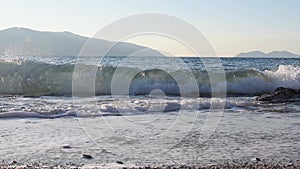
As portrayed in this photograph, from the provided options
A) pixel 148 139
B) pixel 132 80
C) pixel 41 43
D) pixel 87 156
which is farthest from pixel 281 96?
pixel 41 43

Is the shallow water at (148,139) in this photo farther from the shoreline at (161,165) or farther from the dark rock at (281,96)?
the dark rock at (281,96)

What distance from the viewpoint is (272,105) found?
523 inches

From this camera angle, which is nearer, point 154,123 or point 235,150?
point 235,150

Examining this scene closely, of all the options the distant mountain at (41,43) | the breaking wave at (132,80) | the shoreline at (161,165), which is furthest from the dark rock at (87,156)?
the distant mountain at (41,43)

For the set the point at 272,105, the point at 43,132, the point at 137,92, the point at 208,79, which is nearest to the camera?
the point at 43,132

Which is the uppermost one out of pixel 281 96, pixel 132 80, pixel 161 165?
pixel 132 80

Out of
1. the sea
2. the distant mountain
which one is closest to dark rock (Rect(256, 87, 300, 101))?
the sea

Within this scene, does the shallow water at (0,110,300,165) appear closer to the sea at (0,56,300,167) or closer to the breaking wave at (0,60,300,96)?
the sea at (0,56,300,167)

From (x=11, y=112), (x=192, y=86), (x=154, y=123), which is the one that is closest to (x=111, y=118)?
(x=154, y=123)

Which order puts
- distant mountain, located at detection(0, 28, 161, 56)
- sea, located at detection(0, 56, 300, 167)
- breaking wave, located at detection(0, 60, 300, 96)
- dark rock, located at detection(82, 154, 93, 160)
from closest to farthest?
dark rock, located at detection(82, 154, 93, 160)
sea, located at detection(0, 56, 300, 167)
breaking wave, located at detection(0, 60, 300, 96)
distant mountain, located at detection(0, 28, 161, 56)

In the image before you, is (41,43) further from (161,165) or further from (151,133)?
(161,165)

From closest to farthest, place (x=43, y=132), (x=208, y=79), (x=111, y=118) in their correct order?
1. (x=43, y=132)
2. (x=111, y=118)
3. (x=208, y=79)

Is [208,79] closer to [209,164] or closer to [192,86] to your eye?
[192,86]

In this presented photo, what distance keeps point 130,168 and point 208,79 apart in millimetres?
17010
